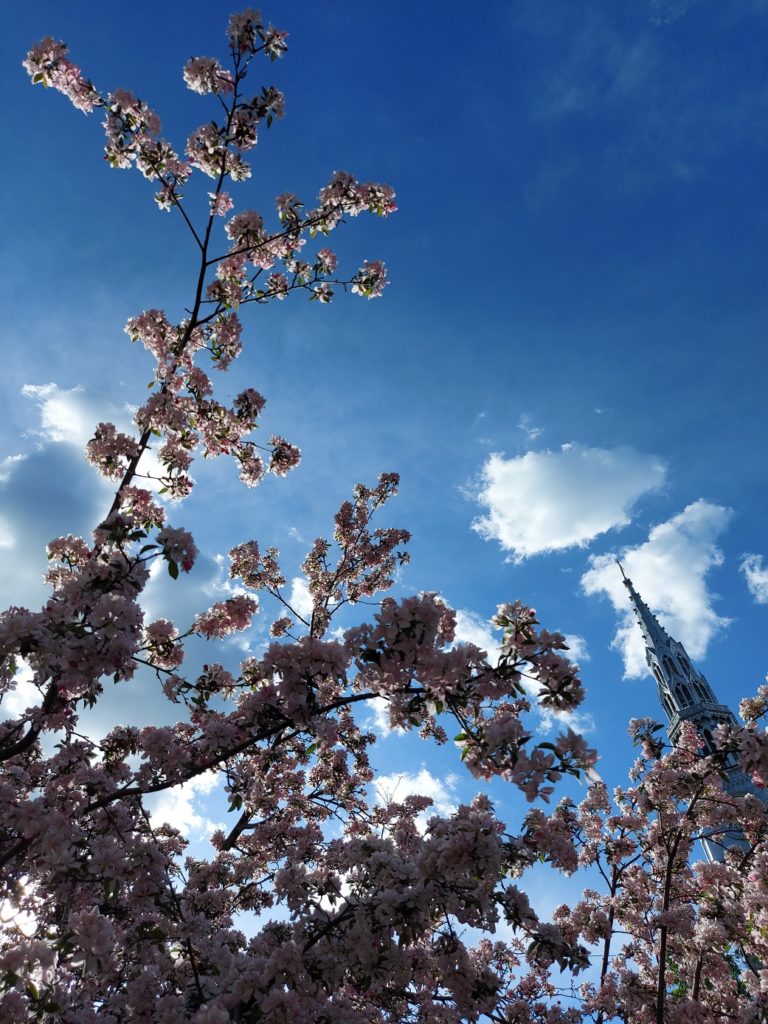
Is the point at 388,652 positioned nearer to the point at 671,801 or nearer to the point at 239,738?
the point at 239,738

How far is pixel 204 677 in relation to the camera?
7031mm

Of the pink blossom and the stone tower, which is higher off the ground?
the stone tower

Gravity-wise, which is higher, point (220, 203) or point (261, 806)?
point (220, 203)

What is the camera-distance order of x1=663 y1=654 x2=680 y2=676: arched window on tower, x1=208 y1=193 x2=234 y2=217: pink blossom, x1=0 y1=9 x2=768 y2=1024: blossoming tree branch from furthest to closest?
x1=663 y1=654 x2=680 y2=676: arched window on tower, x1=208 y1=193 x2=234 y2=217: pink blossom, x1=0 y1=9 x2=768 y2=1024: blossoming tree branch

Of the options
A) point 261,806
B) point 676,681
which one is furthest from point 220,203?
point 676,681

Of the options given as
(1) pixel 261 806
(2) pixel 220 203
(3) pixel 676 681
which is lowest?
(1) pixel 261 806

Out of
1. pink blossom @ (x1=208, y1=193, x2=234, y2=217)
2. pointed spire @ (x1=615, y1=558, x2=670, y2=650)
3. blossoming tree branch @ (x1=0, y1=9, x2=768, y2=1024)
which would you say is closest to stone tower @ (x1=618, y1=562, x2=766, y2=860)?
pointed spire @ (x1=615, y1=558, x2=670, y2=650)

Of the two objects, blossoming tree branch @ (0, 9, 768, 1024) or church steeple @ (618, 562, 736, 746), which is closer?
blossoming tree branch @ (0, 9, 768, 1024)

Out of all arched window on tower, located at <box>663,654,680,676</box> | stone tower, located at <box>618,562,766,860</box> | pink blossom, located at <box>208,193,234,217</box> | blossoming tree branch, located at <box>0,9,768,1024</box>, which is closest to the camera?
blossoming tree branch, located at <box>0,9,768,1024</box>

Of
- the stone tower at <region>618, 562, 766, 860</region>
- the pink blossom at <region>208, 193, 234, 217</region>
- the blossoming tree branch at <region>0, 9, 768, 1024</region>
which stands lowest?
the blossoming tree branch at <region>0, 9, 768, 1024</region>

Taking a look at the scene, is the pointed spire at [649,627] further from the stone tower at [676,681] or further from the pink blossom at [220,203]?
the pink blossom at [220,203]

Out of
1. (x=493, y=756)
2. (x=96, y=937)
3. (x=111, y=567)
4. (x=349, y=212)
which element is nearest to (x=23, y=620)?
(x=111, y=567)

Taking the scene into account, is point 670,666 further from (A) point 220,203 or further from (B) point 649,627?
(A) point 220,203

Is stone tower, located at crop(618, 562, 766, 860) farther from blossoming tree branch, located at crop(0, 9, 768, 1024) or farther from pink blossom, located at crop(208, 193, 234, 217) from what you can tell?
pink blossom, located at crop(208, 193, 234, 217)
